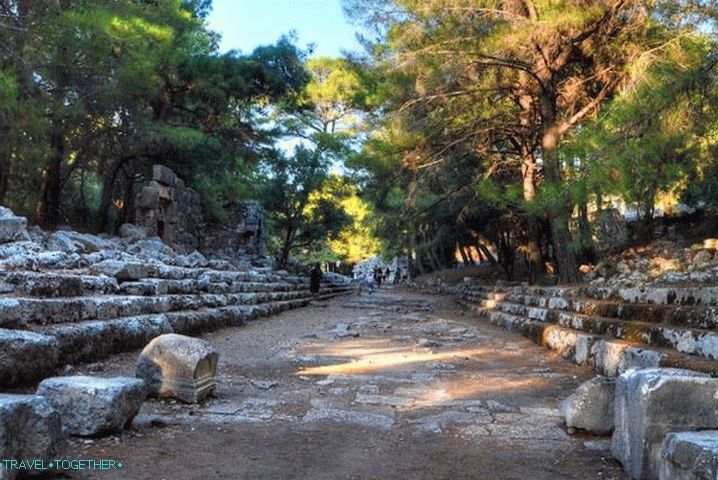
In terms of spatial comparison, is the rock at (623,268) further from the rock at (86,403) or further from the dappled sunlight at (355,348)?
the rock at (86,403)

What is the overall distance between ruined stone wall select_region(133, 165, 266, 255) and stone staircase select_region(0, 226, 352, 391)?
4.63 metres

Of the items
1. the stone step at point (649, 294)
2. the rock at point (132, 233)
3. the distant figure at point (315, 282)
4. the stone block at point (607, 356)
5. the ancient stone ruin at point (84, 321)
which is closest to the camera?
the ancient stone ruin at point (84, 321)

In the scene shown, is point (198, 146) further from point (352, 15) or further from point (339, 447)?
point (339, 447)

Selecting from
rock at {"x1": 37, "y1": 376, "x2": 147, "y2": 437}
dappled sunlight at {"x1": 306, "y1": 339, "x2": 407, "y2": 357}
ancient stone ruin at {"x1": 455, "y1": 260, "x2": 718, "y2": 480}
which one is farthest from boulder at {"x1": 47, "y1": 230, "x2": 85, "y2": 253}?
ancient stone ruin at {"x1": 455, "y1": 260, "x2": 718, "y2": 480}

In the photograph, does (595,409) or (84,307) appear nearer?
(595,409)

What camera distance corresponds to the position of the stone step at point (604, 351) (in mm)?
3579

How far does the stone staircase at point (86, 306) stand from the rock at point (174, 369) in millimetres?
632

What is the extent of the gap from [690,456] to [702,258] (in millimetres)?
8425

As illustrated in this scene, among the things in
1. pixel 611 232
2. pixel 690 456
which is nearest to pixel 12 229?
pixel 690 456

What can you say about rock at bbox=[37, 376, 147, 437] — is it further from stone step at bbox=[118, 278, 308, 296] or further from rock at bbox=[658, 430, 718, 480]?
stone step at bbox=[118, 278, 308, 296]

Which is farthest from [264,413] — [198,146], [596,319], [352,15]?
[198,146]

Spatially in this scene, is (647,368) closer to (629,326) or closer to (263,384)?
(629,326)

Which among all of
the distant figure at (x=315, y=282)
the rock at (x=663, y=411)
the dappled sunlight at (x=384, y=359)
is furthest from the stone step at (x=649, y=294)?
the distant figure at (x=315, y=282)

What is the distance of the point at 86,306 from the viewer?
4.98 meters
